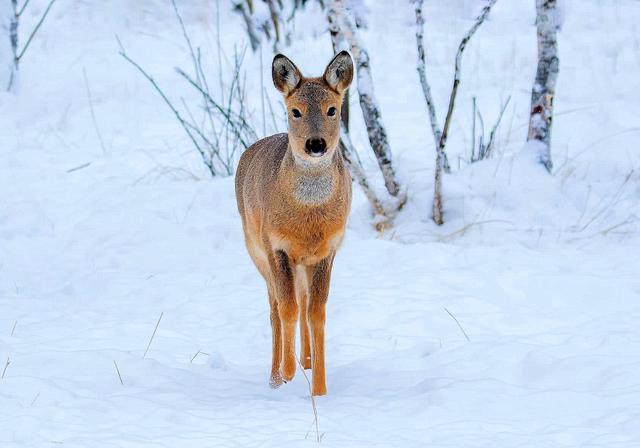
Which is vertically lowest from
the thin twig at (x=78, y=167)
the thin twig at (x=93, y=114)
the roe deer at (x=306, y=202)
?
the thin twig at (x=93, y=114)

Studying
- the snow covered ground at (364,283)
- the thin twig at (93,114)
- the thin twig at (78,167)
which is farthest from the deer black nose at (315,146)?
the thin twig at (93,114)

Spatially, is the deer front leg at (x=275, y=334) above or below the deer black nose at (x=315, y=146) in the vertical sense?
below

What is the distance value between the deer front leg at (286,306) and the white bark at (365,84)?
11.7 feet

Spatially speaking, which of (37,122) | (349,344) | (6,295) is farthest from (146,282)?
(37,122)

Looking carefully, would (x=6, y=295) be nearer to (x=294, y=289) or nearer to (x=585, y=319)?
(x=294, y=289)

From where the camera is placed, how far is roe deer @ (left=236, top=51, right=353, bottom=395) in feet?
17.1

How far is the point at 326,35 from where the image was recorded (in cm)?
1758

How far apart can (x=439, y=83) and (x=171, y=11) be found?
970 cm

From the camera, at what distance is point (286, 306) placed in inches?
215

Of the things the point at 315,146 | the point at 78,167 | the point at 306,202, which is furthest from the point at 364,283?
the point at 78,167

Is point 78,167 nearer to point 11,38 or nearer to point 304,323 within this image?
point 11,38

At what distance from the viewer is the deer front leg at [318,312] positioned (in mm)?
5441

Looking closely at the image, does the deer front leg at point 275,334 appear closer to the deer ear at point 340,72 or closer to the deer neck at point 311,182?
the deer neck at point 311,182

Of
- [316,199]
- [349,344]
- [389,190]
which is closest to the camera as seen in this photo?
[316,199]
